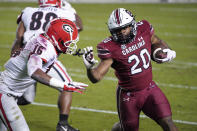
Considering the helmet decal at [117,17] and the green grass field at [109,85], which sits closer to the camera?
the helmet decal at [117,17]

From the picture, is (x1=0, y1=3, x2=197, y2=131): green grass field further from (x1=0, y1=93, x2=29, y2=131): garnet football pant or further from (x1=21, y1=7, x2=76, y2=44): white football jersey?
(x1=0, y1=93, x2=29, y2=131): garnet football pant

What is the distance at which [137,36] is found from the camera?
4496 mm

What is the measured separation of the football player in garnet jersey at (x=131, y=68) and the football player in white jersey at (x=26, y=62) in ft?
1.38

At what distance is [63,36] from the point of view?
13.4ft

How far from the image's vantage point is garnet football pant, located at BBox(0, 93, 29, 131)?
404 centimetres

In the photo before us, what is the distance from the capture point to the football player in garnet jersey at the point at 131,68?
4.32 metres

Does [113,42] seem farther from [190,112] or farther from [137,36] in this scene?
[190,112]

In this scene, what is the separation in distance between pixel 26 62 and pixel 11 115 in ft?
1.74

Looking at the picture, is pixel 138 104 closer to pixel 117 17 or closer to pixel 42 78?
pixel 117 17

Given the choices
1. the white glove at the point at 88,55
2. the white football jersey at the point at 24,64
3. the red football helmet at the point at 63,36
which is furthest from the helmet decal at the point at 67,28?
the white glove at the point at 88,55

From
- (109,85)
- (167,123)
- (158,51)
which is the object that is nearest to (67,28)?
(158,51)

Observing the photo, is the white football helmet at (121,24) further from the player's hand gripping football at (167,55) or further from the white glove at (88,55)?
the white glove at (88,55)

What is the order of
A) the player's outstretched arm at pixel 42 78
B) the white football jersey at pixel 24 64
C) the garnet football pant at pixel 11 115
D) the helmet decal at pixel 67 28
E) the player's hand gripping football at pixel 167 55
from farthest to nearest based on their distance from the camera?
1. the player's hand gripping football at pixel 167 55
2. the helmet decal at pixel 67 28
3. the garnet football pant at pixel 11 115
4. the white football jersey at pixel 24 64
5. the player's outstretched arm at pixel 42 78

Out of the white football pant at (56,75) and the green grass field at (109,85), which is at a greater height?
the white football pant at (56,75)
